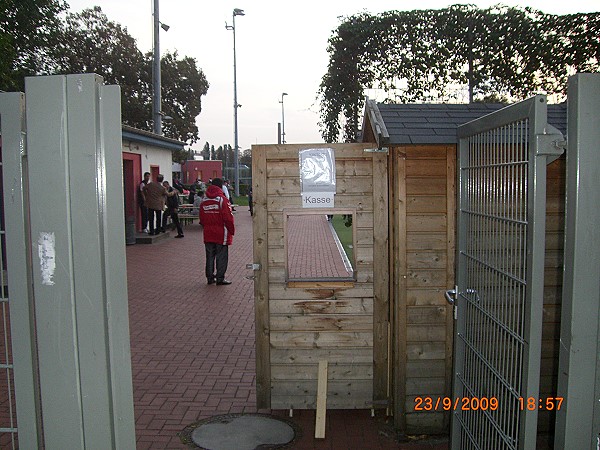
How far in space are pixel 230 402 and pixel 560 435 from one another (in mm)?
3721

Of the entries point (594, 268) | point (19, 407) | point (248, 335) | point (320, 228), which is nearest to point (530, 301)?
point (594, 268)

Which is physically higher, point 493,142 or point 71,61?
point 71,61

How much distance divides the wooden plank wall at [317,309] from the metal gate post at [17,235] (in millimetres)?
2786

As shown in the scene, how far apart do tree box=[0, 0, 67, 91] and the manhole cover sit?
20800mm

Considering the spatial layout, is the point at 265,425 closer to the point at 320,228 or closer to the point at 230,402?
the point at 230,402

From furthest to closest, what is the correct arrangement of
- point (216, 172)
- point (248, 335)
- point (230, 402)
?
point (216, 172) → point (248, 335) → point (230, 402)

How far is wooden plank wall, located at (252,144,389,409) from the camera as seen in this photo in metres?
4.71

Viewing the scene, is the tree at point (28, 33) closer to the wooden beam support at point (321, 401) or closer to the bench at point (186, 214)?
the bench at point (186, 214)

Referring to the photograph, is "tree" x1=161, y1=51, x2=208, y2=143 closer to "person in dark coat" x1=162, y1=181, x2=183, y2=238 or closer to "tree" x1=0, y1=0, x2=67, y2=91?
"tree" x1=0, y1=0, x2=67, y2=91

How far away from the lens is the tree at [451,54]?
68.4 feet

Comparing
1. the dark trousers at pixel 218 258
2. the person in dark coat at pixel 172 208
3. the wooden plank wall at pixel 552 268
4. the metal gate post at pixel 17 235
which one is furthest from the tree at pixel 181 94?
the metal gate post at pixel 17 235

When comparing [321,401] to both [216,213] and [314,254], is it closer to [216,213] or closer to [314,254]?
[216,213]

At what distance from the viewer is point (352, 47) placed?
22969 mm
